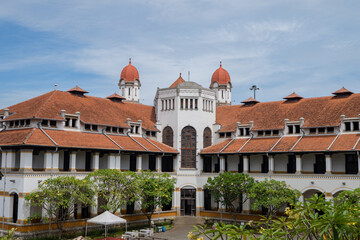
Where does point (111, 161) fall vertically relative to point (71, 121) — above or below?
below

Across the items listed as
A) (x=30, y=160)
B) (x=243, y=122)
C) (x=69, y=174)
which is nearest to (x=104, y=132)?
(x=69, y=174)

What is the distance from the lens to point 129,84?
252 feet

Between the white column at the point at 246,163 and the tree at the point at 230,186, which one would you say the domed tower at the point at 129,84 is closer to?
the white column at the point at 246,163

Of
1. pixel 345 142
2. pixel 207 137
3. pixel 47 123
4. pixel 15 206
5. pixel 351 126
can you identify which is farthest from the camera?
pixel 207 137

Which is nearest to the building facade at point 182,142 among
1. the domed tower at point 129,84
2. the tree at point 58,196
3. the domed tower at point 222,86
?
the tree at point 58,196

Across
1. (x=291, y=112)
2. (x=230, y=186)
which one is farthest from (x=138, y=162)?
(x=291, y=112)

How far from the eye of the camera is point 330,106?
46.3 metres

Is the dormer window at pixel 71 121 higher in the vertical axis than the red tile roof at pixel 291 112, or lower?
lower

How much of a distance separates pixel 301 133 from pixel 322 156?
3.75 m

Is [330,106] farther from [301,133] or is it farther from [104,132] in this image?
[104,132]

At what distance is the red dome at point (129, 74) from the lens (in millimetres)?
76994

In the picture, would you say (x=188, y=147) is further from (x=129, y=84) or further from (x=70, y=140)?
(x=129, y=84)

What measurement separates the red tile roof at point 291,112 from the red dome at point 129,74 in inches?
1036

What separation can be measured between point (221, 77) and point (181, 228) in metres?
39.1
